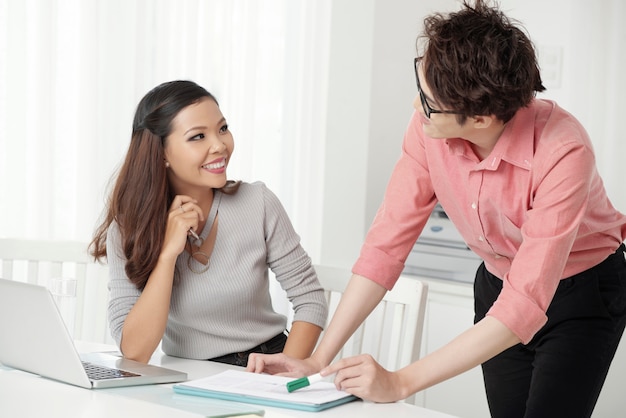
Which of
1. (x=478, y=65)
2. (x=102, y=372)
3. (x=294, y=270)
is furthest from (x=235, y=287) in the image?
(x=478, y=65)

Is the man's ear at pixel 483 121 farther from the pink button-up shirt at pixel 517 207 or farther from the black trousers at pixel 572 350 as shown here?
the black trousers at pixel 572 350

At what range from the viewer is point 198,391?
1.35 meters

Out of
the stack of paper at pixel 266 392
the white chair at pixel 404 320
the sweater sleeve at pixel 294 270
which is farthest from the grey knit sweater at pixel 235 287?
the stack of paper at pixel 266 392

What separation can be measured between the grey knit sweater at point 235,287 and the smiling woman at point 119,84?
663mm

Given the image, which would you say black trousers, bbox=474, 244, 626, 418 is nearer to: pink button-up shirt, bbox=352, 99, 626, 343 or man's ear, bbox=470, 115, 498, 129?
pink button-up shirt, bbox=352, 99, 626, 343

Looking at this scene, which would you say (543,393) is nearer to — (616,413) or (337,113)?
(616,413)

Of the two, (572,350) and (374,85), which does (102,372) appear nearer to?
(572,350)

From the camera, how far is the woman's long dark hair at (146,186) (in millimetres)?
1841

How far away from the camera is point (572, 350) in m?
1.53

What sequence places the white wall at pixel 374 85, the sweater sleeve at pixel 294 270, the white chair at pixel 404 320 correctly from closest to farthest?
1. the white chair at pixel 404 320
2. the sweater sleeve at pixel 294 270
3. the white wall at pixel 374 85

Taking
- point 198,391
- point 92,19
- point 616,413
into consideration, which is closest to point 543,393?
point 198,391

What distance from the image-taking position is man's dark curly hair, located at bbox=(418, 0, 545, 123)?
1356 mm

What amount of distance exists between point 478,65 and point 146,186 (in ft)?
2.85

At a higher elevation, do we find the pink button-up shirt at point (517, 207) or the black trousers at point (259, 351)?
the pink button-up shirt at point (517, 207)
